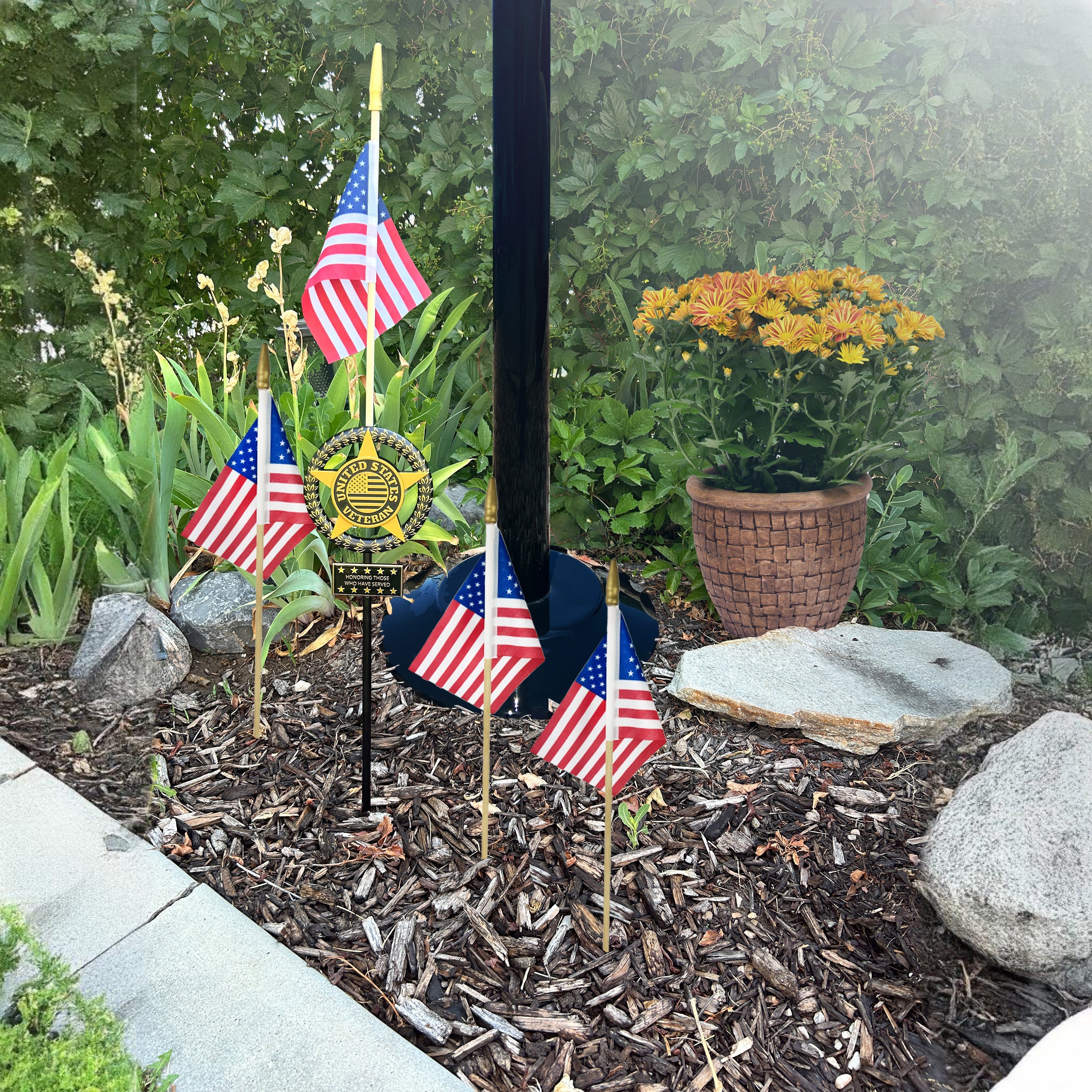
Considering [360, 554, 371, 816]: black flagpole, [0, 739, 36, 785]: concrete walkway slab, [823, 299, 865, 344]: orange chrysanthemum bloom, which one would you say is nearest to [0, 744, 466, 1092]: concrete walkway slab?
[0, 739, 36, 785]: concrete walkway slab

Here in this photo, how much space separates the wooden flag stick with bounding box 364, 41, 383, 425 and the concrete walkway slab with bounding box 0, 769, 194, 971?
3.01ft

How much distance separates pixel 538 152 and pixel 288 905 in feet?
5.12

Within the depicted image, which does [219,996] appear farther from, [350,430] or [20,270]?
[20,270]

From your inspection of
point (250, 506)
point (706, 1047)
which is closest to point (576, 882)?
point (706, 1047)

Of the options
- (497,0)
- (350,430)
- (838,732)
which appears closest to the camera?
(350,430)

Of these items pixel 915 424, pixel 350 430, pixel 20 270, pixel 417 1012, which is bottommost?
pixel 417 1012

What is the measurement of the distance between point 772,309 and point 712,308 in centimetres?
14

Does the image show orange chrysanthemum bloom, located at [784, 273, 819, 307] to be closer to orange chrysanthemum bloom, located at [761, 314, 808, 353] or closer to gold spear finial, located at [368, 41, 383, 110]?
orange chrysanthemum bloom, located at [761, 314, 808, 353]

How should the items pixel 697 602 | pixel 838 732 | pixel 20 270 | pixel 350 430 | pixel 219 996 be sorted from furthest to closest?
1. pixel 20 270
2. pixel 697 602
3. pixel 838 732
4. pixel 350 430
5. pixel 219 996

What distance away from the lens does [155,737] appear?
202 cm

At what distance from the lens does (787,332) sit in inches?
80.5

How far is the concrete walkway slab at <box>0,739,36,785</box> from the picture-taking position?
1889mm

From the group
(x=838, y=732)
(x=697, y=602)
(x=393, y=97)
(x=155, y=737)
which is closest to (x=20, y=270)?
(x=393, y=97)

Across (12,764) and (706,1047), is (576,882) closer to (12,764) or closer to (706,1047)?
(706,1047)
